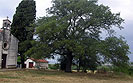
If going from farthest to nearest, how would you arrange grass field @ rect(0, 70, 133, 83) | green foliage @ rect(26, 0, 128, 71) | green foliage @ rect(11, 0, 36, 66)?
green foliage @ rect(11, 0, 36, 66) → green foliage @ rect(26, 0, 128, 71) → grass field @ rect(0, 70, 133, 83)

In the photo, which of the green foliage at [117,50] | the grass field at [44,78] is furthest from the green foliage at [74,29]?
the grass field at [44,78]

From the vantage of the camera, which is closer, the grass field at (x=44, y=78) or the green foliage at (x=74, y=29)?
the grass field at (x=44, y=78)

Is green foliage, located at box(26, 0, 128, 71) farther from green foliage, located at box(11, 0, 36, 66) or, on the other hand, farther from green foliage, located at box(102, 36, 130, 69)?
green foliage, located at box(11, 0, 36, 66)

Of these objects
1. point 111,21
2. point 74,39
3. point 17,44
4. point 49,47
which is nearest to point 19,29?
point 17,44

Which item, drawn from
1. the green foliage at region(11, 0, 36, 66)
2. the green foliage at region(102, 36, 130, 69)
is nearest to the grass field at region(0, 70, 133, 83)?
the green foliage at region(102, 36, 130, 69)

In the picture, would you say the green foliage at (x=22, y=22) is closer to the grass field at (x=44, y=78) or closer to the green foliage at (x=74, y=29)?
the green foliage at (x=74, y=29)

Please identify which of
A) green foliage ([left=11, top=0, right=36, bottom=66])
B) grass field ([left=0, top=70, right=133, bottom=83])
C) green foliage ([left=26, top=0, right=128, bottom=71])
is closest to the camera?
grass field ([left=0, top=70, right=133, bottom=83])

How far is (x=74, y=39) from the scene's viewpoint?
29234mm

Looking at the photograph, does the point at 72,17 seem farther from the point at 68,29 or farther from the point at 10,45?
the point at 10,45

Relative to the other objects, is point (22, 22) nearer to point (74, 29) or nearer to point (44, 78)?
point (74, 29)

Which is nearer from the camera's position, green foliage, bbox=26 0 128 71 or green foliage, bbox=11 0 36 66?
green foliage, bbox=26 0 128 71

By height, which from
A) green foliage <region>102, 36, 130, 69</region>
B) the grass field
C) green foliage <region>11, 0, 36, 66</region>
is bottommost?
the grass field

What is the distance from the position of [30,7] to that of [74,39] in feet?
45.1

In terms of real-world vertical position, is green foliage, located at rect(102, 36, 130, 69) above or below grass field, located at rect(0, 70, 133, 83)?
above
